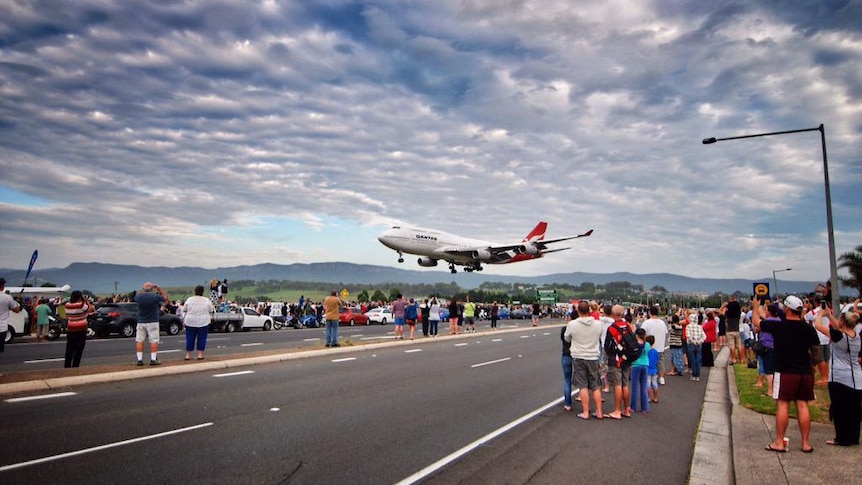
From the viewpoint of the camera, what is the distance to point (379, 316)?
144 feet

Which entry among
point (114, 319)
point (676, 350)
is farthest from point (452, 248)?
point (676, 350)

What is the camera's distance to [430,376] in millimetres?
13047

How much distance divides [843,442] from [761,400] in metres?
3.76

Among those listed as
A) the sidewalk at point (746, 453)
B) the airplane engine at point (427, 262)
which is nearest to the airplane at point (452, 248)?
the airplane engine at point (427, 262)

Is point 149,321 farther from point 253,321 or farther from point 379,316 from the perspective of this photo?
point 379,316

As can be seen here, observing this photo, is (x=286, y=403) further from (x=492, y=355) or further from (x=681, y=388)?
(x=492, y=355)

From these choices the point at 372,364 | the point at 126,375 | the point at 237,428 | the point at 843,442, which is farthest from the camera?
the point at 372,364

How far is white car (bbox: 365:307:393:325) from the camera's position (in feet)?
143

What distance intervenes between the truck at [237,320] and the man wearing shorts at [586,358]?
76.7 ft

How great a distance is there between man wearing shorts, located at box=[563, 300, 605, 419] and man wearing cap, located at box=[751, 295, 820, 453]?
2553 mm

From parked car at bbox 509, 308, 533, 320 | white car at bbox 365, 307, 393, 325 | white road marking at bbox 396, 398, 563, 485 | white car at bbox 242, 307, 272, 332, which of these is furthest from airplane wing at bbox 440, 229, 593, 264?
white road marking at bbox 396, 398, 563, 485

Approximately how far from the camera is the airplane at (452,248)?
48.2 metres

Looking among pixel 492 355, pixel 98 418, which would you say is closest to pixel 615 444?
pixel 98 418

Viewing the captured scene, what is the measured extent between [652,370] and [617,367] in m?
2.03
